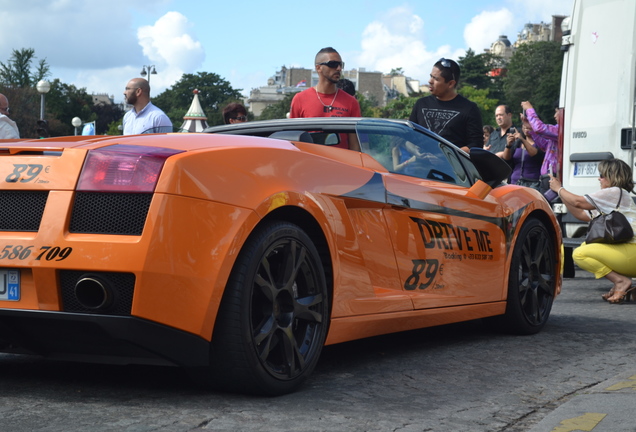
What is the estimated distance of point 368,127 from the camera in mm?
5352

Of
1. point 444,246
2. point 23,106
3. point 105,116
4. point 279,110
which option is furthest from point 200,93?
point 444,246

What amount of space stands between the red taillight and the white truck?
7043mm

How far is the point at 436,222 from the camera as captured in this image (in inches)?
213

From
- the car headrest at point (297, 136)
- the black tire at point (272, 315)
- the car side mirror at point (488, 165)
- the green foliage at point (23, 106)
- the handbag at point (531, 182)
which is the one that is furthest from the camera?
the green foliage at point (23, 106)

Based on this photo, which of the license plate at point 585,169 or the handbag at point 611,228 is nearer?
the handbag at point 611,228

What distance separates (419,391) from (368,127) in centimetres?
153

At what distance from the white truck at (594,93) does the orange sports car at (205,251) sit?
546 centimetres

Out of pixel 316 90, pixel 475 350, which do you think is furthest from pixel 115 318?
pixel 316 90

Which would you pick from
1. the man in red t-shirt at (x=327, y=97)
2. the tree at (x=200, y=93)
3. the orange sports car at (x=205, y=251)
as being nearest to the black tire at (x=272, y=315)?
the orange sports car at (x=205, y=251)

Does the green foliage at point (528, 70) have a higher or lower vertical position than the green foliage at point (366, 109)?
higher

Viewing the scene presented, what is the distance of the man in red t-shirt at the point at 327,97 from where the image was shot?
7.51m

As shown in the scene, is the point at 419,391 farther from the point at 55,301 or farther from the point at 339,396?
the point at 55,301

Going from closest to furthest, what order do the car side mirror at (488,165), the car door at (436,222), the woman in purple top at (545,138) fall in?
the car door at (436,222), the car side mirror at (488,165), the woman in purple top at (545,138)

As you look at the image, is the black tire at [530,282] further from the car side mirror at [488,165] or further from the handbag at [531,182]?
the handbag at [531,182]
